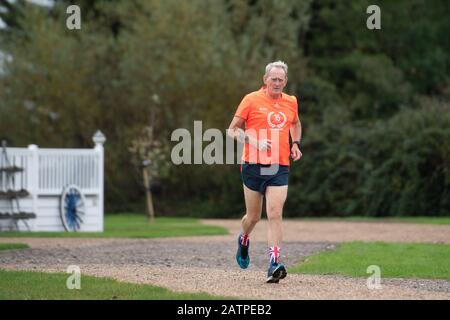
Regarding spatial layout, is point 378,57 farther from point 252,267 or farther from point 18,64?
point 252,267

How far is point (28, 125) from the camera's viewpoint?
36.3 metres

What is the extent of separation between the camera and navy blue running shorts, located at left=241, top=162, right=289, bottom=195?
10883 mm

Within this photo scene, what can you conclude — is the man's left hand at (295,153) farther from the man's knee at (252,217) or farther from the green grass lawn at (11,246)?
the green grass lawn at (11,246)

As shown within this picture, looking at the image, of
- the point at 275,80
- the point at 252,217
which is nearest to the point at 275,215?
the point at 252,217

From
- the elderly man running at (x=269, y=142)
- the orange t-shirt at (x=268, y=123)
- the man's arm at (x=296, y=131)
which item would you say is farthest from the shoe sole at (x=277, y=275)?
the man's arm at (x=296, y=131)

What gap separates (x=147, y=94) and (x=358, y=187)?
893 centimetres

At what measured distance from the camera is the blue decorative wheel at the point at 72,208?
23109 millimetres

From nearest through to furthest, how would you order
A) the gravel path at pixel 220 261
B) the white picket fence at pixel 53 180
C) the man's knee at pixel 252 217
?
the gravel path at pixel 220 261 < the man's knee at pixel 252 217 < the white picket fence at pixel 53 180

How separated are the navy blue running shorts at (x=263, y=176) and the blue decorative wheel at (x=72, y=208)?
12669 mm

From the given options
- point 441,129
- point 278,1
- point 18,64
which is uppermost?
point 278,1

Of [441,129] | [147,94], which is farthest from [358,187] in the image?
[147,94]

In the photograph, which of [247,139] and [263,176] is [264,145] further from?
[263,176]

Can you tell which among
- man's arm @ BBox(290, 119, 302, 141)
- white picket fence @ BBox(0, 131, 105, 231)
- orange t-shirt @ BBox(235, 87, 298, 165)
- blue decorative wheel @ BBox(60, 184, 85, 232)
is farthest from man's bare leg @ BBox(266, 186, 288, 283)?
blue decorative wheel @ BBox(60, 184, 85, 232)

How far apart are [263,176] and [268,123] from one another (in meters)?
0.63
